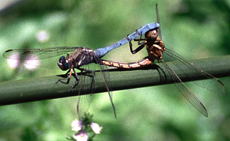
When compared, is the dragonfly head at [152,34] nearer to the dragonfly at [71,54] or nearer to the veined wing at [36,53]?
the dragonfly at [71,54]

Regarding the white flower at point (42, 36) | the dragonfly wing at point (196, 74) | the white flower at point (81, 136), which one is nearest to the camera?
the dragonfly wing at point (196, 74)

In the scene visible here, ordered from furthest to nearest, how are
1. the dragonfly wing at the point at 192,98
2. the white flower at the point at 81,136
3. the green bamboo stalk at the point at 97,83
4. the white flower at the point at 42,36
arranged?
the white flower at the point at 42,36, the dragonfly wing at the point at 192,98, the white flower at the point at 81,136, the green bamboo stalk at the point at 97,83

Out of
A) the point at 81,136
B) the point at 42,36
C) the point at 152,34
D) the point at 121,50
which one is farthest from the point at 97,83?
the point at 42,36

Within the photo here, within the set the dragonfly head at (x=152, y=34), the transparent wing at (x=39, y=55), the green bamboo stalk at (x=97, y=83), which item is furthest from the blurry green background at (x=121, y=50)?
the green bamboo stalk at (x=97, y=83)

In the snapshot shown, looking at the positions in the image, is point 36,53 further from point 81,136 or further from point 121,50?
point 121,50

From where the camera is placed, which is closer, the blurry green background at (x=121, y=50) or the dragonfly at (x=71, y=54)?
the dragonfly at (x=71, y=54)

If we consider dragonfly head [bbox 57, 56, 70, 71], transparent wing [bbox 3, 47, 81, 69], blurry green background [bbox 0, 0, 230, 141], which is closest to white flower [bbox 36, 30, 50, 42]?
blurry green background [bbox 0, 0, 230, 141]

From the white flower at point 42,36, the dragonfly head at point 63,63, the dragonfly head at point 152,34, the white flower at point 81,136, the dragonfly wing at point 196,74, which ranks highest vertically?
the white flower at point 42,36
